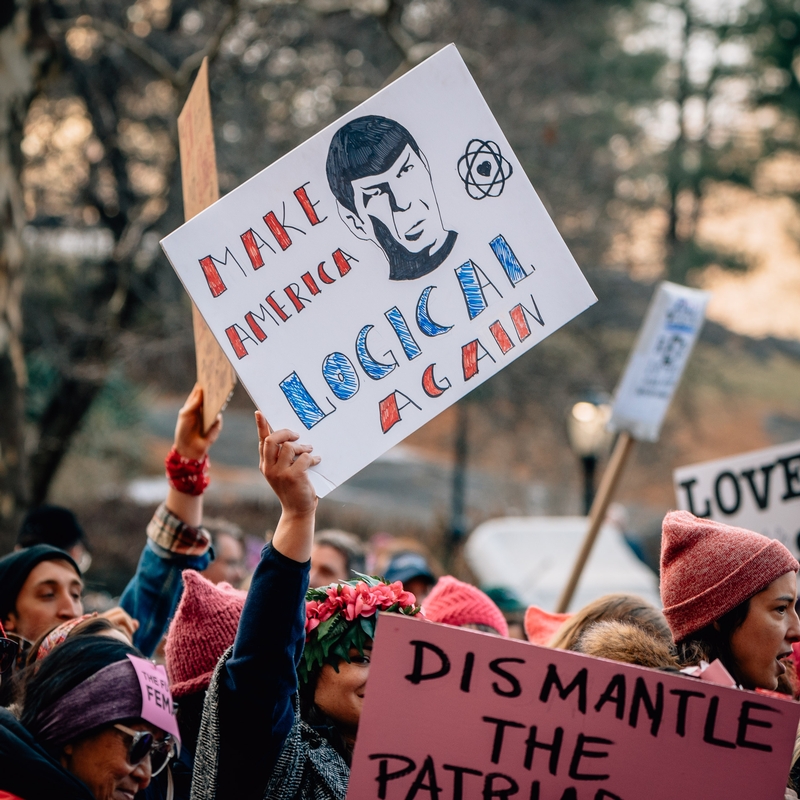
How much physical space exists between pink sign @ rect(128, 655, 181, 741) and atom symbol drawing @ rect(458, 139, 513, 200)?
4.23 feet

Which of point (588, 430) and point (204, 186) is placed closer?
point (204, 186)

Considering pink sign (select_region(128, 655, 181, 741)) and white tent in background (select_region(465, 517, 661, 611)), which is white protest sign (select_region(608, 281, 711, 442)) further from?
pink sign (select_region(128, 655, 181, 741))

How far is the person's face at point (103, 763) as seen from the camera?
69.2 inches

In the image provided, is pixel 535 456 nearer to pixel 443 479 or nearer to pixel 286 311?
pixel 443 479

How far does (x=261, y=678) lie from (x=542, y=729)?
545 millimetres

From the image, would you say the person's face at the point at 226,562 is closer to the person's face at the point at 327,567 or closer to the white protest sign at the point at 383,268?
the person's face at the point at 327,567

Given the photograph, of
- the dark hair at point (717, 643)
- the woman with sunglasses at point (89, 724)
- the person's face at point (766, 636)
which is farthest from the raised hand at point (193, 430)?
the person's face at point (766, 636)

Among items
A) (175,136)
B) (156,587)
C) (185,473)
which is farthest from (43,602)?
(175,136)

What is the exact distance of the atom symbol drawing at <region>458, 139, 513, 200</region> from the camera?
2.13m

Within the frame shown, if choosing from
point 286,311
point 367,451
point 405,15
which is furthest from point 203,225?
point 405,15

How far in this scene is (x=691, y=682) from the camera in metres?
1.70

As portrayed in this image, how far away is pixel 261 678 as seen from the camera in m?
1.70

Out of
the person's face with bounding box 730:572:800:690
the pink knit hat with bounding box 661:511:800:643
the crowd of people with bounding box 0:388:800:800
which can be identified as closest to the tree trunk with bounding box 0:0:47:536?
the crowd of people with bounding box 0:388:800:800

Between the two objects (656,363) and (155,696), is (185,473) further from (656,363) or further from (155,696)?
(656,363)
